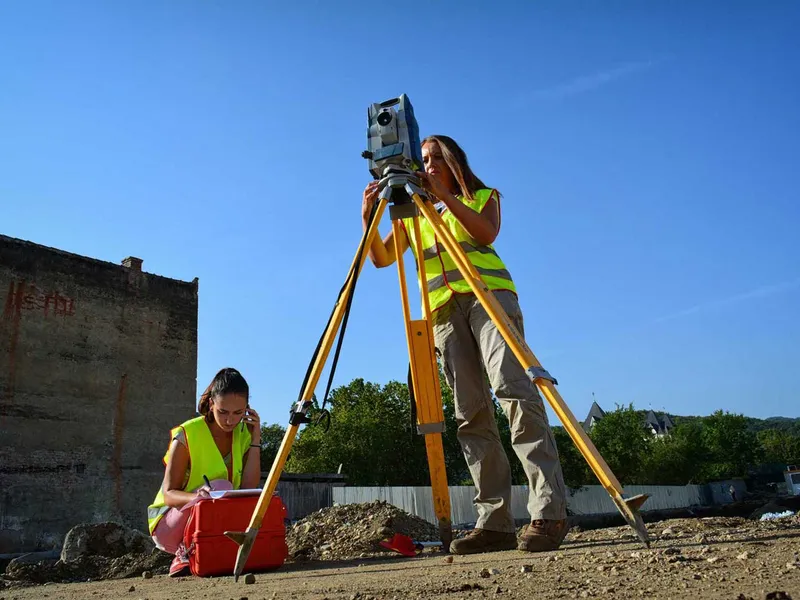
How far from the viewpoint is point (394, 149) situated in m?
3.11

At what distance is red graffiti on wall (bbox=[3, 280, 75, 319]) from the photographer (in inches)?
582

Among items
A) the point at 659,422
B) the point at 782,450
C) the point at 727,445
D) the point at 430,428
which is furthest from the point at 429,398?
the point at 782,450

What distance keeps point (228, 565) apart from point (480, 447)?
138 centimetres

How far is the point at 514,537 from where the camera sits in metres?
3.16

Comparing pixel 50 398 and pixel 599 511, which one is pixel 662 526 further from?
pixel 599 511

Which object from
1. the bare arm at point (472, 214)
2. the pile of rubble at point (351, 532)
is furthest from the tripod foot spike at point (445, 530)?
the bare arm at point (472, 214)

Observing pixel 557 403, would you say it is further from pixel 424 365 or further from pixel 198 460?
pixel 198 460

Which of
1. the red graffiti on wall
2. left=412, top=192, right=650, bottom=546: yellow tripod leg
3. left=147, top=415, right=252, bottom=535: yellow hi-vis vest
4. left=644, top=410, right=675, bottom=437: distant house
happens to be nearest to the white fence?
the red graffiti on wall

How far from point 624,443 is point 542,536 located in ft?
133

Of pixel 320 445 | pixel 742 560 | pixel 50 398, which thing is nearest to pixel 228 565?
pixel 742 560

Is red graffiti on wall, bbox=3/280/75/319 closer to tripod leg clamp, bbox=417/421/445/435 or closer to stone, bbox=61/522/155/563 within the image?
stone, bbox=61/522/155/563

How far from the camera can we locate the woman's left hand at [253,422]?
11.5ft

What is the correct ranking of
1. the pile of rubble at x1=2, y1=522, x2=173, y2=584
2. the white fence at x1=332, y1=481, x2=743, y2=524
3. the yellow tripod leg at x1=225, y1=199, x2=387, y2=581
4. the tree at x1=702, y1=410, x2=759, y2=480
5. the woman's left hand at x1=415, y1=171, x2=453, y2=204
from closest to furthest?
the yellow tripod leg at x1=225, y1=199, x2=387, y2=581 → the woman's left hand at x1=415, y1=171, x2=453, y2=204 → the pile of rubble at x1=2, y1=522, x2=173, y2=584 → the white fence at x1=332, y1=481, x2=743, y2=524 → the tree at x1=702, y1=410, x2=759, y2=480

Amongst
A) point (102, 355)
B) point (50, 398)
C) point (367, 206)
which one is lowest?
point (367, 206)
